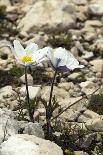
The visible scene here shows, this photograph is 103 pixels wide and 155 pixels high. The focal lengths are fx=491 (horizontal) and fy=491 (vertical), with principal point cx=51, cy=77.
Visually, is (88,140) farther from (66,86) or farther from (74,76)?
(74,76)

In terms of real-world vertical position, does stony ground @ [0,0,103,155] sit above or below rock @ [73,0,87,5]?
below

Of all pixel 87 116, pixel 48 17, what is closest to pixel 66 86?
pixel 87 116

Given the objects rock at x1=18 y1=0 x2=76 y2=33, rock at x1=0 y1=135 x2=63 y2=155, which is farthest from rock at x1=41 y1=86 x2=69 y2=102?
rock at x1=18 y1=0 x2=76 y2=33

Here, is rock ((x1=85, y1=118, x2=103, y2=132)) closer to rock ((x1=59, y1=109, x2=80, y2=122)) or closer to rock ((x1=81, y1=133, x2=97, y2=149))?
rock ((x1=81, y1=133, x2=97, y2=149))

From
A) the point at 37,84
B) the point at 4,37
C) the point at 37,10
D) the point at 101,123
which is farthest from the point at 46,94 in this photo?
the point at 37,10

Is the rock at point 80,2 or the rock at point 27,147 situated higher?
the rock at point 80,2

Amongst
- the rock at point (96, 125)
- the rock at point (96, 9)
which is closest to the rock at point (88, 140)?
the rock at point (96, 125)

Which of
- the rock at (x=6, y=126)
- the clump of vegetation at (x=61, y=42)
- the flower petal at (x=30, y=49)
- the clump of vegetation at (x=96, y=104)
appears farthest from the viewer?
the clump of vegetation at (x=61, y=42)

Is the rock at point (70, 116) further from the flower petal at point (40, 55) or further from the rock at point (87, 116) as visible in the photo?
the flower petal at point (40, 55)

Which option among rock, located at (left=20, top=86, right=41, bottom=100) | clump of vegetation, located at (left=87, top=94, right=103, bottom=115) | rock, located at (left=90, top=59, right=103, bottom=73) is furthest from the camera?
rock, located at (left=90, top=59, right=103, bottom=73)
